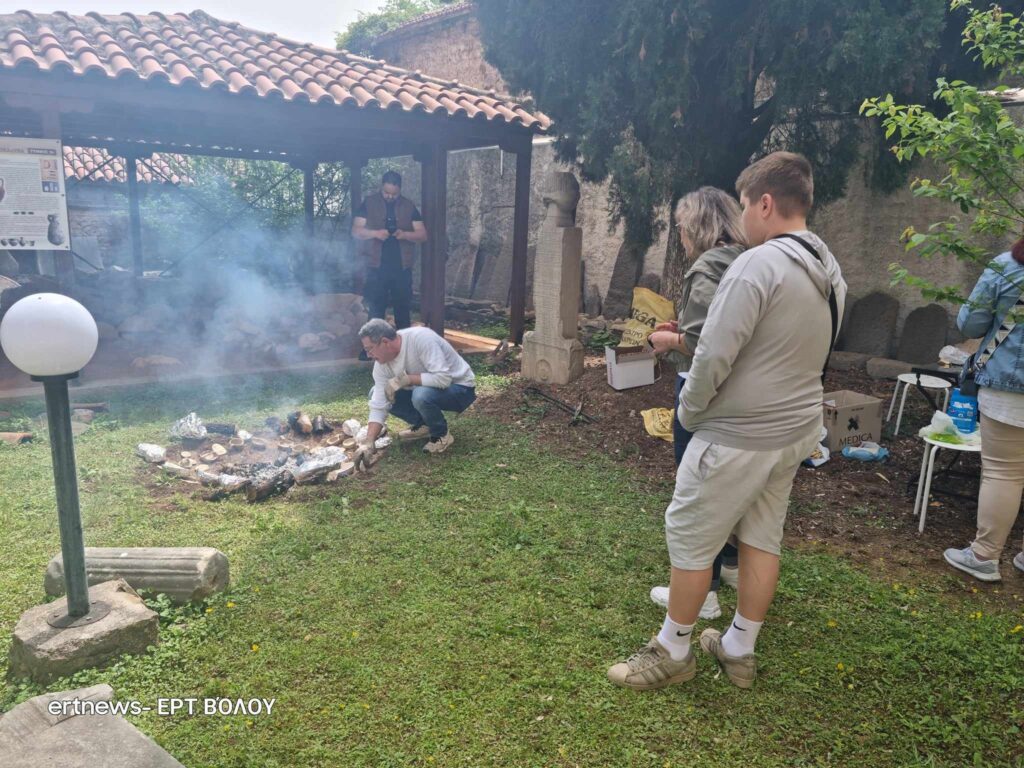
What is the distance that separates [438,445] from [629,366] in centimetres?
231

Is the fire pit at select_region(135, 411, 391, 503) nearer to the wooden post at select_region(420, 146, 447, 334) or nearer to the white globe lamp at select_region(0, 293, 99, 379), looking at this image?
the white globe lamp at select_region(0, 293, 99, 379)

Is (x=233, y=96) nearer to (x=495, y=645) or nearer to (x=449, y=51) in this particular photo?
(x=495, y=645)

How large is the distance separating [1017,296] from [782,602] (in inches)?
76.4

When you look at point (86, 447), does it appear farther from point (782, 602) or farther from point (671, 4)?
point (671, 4)

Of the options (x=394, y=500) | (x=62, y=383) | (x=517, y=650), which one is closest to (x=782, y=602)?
(x=517, y=650)

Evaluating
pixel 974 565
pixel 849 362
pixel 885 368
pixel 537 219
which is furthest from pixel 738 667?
pixel 537 219

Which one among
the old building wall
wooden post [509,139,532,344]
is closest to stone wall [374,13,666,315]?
the old building wall

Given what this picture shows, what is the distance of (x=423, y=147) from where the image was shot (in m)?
9.27

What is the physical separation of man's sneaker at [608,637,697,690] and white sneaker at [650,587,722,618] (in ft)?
1.36

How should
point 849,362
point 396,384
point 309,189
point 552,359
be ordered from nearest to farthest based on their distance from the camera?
point 396,384
point 552,359
point 849,362
point 309,189

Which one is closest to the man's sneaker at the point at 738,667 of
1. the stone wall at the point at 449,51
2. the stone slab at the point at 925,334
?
the stone slab at the point at 925,334

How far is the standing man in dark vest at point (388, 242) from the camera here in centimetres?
861

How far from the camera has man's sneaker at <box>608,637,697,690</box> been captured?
276 centimetres

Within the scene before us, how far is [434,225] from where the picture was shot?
898 centimetres
